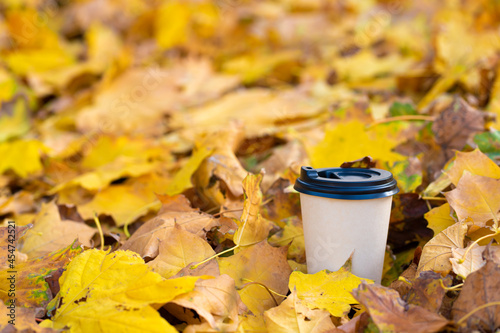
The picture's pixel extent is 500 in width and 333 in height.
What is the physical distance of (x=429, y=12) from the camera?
254 cm

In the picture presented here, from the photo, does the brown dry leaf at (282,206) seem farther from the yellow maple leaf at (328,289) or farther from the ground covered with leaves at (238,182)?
the yellow maple leaf at (328,289)

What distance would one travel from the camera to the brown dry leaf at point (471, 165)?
73 cm

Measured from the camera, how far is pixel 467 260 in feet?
1.98

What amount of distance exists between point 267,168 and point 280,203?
0.23m

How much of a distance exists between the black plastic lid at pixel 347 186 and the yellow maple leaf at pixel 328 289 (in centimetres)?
11

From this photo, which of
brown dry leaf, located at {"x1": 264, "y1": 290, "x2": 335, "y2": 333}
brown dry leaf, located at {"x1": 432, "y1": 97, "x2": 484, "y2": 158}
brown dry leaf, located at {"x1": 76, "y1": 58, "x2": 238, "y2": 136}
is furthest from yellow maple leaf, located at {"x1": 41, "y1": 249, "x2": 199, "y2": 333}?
brown dry leaf, located at {"x1": 76, "y1": 58, "x2": 238, "y2": 136}

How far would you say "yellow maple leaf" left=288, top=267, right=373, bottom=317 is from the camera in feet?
1.99

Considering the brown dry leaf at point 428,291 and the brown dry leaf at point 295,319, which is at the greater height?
the brown dry leaf at point 428,291

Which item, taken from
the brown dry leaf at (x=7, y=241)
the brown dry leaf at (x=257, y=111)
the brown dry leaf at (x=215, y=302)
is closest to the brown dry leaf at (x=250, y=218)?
the brown dry leaf at (x=215, y=302)

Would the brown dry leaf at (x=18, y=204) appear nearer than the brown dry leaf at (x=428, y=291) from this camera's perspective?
No

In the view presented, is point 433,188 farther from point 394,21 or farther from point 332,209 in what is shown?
point 394,21

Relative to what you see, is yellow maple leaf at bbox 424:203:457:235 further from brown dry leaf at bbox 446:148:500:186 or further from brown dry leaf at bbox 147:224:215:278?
brown dry leaf at bbox 147:224:215:278

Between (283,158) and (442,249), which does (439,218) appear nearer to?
(442,249)

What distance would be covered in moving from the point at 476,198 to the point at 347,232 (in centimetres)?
21
